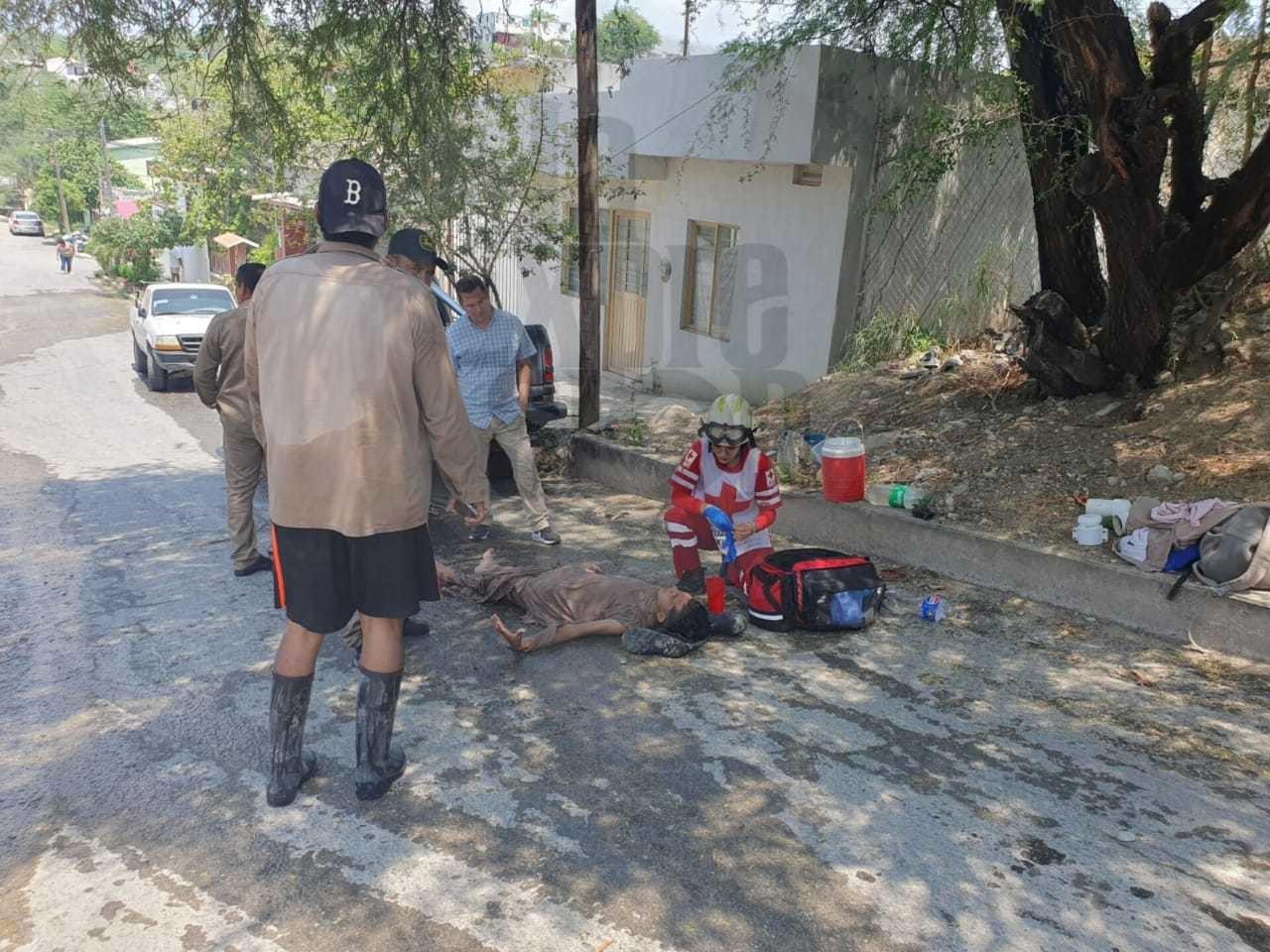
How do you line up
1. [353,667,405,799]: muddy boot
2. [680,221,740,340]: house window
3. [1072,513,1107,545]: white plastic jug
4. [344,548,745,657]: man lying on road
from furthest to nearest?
[680,221,740,340]: house window
[1072,513,1107,545]: white plastic jug
[344,548,745,657]: man lying on road
[353,667,405,799]: muddy boot

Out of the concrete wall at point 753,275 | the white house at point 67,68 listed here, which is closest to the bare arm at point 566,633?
the white house at point 67,68

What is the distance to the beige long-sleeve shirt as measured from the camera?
321 cm

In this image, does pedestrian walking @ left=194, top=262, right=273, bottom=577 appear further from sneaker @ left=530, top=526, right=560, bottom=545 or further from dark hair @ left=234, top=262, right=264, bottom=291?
sneaker @ left=530, top=526, right=560, bottom=545

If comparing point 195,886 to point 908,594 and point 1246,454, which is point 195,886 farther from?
point 1246,454

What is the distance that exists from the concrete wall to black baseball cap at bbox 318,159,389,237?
7.14 meters

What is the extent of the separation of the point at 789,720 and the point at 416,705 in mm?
1572

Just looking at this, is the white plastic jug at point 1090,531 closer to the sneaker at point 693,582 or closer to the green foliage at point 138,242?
the sneaker at point 693,582

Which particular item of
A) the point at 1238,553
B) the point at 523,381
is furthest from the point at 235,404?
the point at 1238,553

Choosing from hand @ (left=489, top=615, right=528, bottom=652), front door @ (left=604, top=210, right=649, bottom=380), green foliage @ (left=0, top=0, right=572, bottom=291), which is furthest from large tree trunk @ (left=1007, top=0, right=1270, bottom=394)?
front door @ (left=604, top=210, right=649, bottom=380)

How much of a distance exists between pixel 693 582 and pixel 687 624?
889mm

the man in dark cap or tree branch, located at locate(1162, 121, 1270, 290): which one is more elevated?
tree branch, located at locate(1162, 121, 1270, 290)

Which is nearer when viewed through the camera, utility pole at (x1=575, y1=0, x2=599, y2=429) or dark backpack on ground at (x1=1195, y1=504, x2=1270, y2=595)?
dark backpack on ground at (x1=1195, y1=504, x2=1270, y2=595)

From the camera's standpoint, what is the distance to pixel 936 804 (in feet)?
11.8

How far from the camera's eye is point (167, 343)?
14.0 metres
